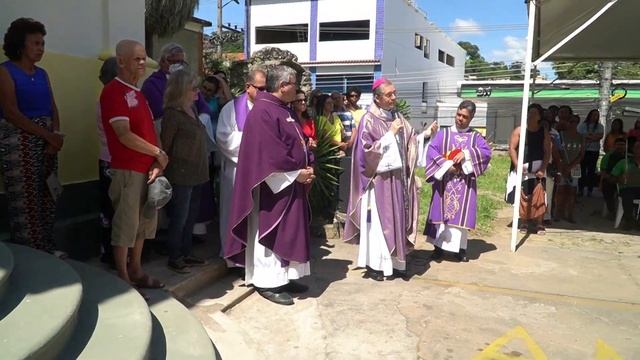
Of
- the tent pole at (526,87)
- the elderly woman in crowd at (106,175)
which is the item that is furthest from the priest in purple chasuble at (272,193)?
the tent pole at (526,87)

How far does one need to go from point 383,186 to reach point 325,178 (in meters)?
1.70

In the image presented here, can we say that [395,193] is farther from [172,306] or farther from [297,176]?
[172,306]

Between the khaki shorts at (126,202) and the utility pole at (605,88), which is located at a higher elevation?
the utility pole at (605,88)

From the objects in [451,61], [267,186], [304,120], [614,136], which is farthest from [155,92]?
[451,61]

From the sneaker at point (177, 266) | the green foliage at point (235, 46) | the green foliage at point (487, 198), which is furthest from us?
the green foliage at point (235, 46)

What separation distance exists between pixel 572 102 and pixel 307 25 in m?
15.6

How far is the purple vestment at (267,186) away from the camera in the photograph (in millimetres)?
4191

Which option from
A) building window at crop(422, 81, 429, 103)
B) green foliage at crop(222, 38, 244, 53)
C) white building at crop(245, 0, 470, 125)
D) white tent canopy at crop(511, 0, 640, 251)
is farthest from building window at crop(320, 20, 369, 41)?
white tent canopy at crop(511, 0, 640, 251)

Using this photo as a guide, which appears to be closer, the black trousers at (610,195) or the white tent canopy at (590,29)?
the white tent canopy at (590,29)

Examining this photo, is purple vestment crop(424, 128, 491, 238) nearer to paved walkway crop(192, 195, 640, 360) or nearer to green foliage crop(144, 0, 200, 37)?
paved walkway crop(192, 195, 640, 360)

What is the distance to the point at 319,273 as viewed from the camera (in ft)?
17.6

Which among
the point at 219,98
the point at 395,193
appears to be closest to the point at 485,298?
the point at 395,193

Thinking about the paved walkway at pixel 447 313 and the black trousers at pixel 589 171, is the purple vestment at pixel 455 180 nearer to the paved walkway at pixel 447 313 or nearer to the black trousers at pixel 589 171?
the paved walkway at pixel 447 313

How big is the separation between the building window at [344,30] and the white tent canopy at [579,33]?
917 inches
